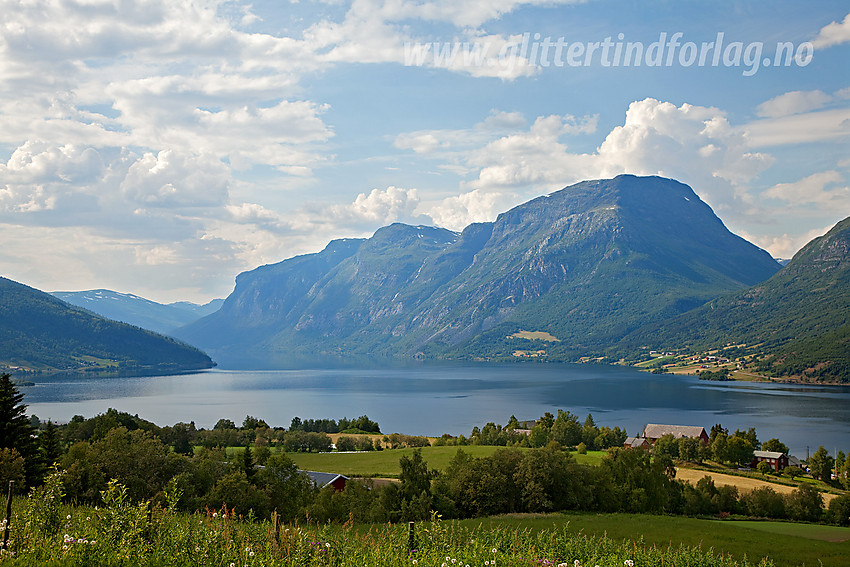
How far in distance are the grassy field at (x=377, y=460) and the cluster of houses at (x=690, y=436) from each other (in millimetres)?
10259

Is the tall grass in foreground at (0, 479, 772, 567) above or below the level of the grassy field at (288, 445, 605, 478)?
above

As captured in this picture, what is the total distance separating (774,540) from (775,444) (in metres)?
54.7

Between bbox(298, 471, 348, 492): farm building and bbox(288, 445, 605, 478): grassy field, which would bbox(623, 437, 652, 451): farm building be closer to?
bbox(288, 445, 605, 478): grassy field

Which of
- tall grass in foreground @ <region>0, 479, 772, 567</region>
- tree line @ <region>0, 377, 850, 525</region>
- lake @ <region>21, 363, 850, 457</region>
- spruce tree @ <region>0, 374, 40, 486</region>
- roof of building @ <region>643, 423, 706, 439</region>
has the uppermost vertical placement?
tall grass in foreground @ <region>0, 479, 772, 567</region>

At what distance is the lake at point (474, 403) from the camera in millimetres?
110875

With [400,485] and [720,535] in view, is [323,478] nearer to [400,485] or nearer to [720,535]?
[400,485]

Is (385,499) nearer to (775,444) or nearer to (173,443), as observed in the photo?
(173,443)

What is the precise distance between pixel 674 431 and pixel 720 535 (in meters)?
62.4

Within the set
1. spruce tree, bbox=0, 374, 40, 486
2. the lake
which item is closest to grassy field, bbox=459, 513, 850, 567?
spruce tree, bbox=0, 374, 40, 486

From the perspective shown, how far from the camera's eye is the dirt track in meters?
58.3

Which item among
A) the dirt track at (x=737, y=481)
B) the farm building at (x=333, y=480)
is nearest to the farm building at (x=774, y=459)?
the dirt track at (x=737, y=481)

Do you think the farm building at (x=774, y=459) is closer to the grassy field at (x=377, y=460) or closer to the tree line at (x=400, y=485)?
the grassy field at (x=377, y=460)

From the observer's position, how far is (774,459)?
76.1 m

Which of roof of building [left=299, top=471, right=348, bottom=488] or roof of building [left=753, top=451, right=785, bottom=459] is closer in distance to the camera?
roof of building [left=299, top=471, right=348, bottom=488]
